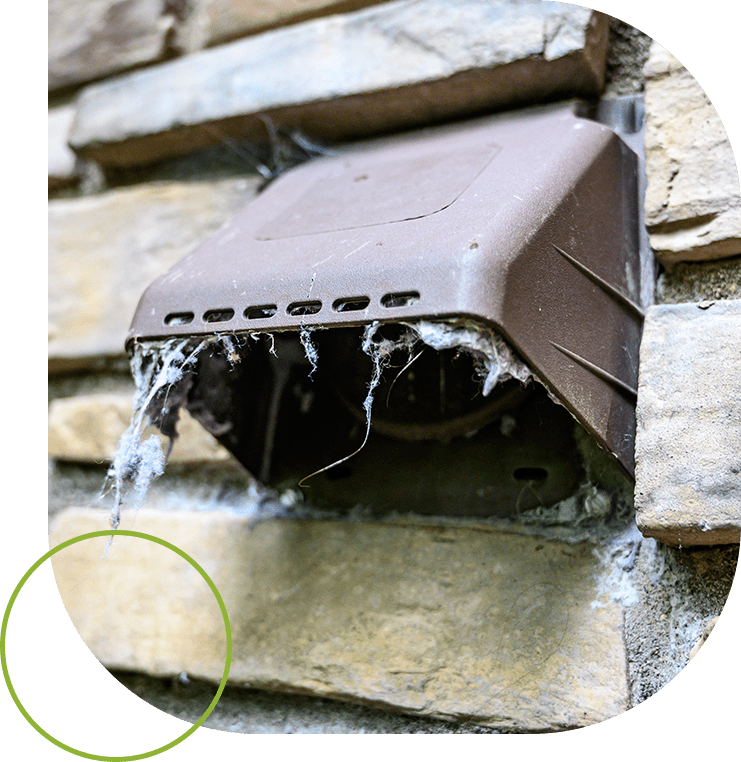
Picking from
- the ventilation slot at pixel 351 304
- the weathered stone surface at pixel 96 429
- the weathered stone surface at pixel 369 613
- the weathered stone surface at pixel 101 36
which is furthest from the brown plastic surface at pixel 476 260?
the weathered stone surface at pixel 101 36

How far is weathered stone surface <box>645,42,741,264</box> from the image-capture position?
2.04ft

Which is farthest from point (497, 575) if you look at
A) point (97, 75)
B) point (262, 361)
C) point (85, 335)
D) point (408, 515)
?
point (97, 75)

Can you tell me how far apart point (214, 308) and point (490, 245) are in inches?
8.5

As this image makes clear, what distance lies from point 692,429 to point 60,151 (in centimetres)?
88

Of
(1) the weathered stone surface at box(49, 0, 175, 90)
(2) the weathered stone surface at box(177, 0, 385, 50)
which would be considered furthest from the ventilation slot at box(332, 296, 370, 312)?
(1) the weathered stone surface at box(49, 0, 175, 90)

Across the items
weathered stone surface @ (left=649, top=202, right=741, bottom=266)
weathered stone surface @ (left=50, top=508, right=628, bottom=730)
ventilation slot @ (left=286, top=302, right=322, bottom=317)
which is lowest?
weathered stone surface @ (left=50, top=508, right=628, bottom=730)

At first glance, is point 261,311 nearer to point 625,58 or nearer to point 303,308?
point 303,308

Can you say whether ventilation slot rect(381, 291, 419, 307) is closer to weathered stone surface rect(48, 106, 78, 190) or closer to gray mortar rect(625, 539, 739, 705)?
gray mortar rect(625, 539, 739, 705)

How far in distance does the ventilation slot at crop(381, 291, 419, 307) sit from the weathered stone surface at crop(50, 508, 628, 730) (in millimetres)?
283

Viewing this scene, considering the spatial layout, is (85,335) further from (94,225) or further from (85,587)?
(85,587)

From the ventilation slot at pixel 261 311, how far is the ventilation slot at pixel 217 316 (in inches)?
0.7

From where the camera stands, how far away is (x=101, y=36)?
0.98 meters

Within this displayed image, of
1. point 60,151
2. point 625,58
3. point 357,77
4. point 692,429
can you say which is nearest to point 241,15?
point 357,77

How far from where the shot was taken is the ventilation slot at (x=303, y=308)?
524 mm
